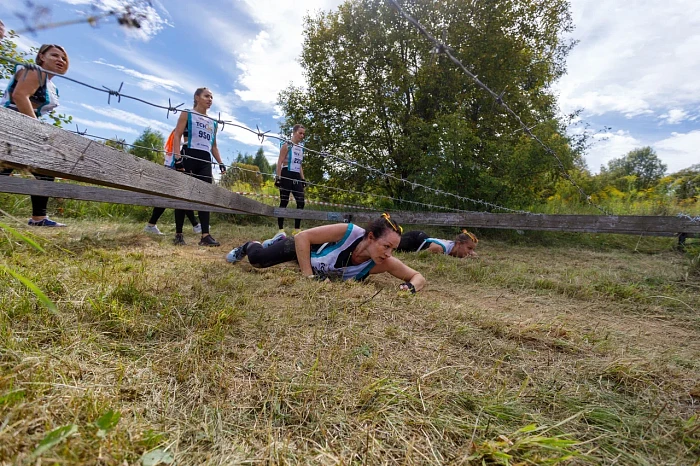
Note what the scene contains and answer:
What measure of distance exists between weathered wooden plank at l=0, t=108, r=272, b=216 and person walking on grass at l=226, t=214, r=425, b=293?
1.17 meters

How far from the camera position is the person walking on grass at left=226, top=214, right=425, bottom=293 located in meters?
3.01

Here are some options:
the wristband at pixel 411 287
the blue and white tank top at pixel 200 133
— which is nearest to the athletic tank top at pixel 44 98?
the blue and white tank top at pixel 200 133

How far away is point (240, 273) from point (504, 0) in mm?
9956

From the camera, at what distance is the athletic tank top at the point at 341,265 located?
3125 mm

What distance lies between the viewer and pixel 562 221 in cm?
475

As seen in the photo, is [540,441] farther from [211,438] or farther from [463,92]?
[463,92]

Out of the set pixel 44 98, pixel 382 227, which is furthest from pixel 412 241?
pixel 44 98

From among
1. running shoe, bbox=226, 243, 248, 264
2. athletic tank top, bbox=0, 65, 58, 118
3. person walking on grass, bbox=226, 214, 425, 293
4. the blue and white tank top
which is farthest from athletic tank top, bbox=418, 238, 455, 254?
athletic tank top, bbox=0, 65, 58, 118

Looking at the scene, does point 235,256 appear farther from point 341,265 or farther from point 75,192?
point 75,192

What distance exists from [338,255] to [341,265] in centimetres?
12

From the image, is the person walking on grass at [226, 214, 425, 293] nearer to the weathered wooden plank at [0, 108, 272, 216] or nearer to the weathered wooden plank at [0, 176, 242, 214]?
the weathered wooden plank at [0, 108, 272, 216]

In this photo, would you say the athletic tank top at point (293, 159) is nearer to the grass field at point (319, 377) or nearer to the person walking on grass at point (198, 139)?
the person walking on grass at point (198, 139)

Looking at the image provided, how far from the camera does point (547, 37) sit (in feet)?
29.6

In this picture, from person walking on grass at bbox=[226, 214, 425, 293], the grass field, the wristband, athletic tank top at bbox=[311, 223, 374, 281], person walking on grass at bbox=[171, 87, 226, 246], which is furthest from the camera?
Result: person walking on grass at bbox=[171, 87, 226, 246]
